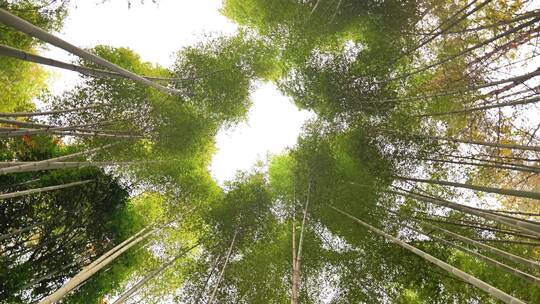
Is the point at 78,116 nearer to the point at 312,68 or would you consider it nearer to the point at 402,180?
the point at 312,68

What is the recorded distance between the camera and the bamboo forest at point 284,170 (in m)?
6.54

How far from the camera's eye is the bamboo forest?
257 inches

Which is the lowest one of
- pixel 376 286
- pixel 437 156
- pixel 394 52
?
pixel 376 286

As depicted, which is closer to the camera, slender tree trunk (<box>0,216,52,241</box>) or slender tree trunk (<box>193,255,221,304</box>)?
slender tree trunk (<box>0,216,52,241</box>)

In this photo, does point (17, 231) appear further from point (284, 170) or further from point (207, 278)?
point (284, 170)

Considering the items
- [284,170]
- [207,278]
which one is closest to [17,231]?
[207,278]

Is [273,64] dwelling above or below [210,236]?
above

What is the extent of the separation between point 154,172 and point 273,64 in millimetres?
4145

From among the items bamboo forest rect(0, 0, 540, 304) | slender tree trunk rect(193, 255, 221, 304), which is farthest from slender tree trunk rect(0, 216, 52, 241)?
slender tree trunk rect(193, 255, 221, 304)

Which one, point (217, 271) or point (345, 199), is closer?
point (345, 199)

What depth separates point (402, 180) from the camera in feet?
23.1

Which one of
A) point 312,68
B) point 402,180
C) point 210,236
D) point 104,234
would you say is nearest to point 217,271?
point 210,236

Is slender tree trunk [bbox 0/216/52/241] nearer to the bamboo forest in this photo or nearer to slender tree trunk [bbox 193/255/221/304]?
the bamboo forest

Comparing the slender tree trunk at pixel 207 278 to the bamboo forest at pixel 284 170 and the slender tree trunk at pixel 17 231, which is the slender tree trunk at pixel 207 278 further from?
the slender tree trunk at pixel 17 231
